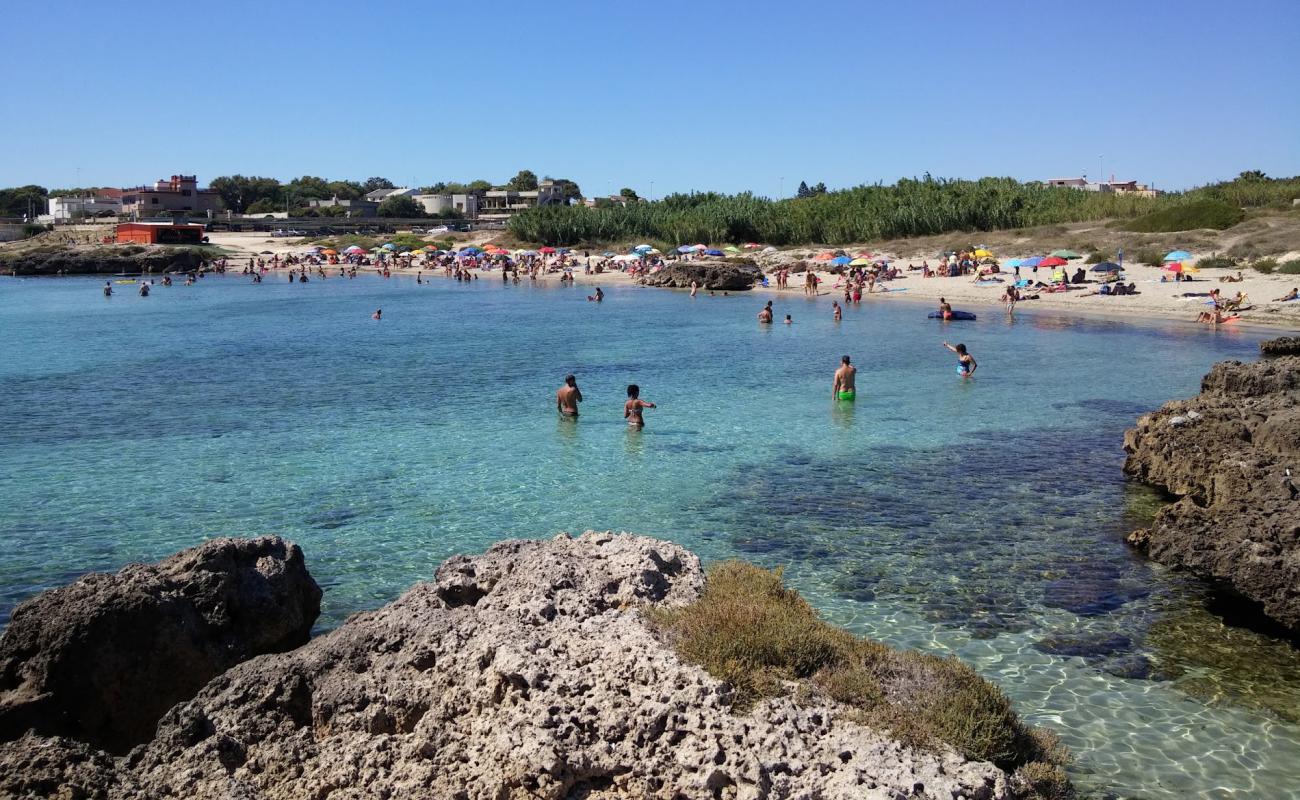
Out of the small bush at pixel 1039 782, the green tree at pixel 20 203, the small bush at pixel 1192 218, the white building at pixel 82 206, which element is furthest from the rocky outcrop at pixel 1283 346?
the green tree at pixel 20 203

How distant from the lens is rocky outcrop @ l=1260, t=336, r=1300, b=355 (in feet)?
61.3

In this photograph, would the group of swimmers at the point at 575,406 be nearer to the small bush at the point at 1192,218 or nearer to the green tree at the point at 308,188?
the small bush at the point at 1192,218

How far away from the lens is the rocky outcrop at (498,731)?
4719 mm

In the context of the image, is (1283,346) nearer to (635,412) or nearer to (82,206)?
(635,412)

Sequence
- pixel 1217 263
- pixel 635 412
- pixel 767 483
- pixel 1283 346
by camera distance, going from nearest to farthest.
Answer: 1. pixel 767 483
2. pixel 635 412
3. pixel 1283 346
4. pixel 1217 263

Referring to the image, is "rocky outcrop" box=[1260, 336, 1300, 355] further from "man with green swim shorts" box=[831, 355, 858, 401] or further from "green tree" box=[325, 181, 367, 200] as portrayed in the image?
"green tree" box=[325, 181, 367, 200]

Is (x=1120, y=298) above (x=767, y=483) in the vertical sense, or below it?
above

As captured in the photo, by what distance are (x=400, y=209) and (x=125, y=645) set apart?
13119cm

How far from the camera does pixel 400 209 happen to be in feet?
433

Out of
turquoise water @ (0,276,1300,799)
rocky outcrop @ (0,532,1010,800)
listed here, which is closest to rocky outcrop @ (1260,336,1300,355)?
turquoise water @ (0,276,1300,799)

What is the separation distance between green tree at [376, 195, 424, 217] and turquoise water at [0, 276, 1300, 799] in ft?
328

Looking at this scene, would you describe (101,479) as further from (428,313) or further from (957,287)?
(957,287)

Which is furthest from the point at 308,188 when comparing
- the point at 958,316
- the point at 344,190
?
the point at 958,316

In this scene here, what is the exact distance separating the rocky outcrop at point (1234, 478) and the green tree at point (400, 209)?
124 metres
